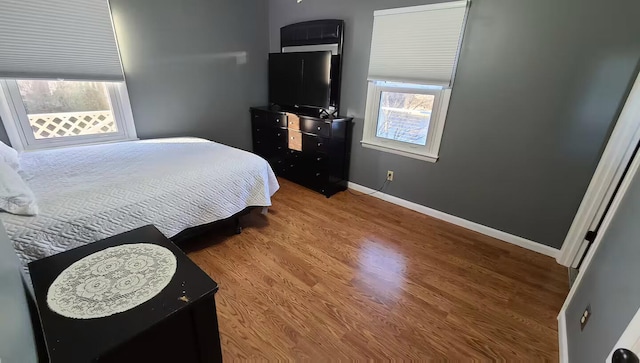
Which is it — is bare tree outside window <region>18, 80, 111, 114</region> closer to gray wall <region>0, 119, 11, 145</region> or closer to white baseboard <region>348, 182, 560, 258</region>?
gray wall <region>0, 119, 11, 145</region>

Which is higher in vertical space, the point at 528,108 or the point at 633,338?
the point at 528,108

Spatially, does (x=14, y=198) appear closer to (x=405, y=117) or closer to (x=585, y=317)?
(x=585, y=317)

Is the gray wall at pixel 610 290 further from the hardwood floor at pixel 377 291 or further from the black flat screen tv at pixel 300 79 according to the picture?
the black flat screen tv at pixel 300 79

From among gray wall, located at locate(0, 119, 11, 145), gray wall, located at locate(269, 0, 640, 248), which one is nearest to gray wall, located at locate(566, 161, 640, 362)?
gray wall, located at locate(269, 0, 640, 248)

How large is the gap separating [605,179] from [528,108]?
0.70 m

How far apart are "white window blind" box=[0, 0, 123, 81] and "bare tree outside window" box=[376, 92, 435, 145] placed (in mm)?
2742

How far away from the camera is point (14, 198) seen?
123cm

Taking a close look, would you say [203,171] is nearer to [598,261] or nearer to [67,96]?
[67,96]

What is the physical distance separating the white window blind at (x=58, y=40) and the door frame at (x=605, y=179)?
4112 millimetres

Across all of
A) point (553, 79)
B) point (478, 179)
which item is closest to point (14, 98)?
point (478, 179)

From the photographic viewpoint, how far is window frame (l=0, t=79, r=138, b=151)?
7.20 ft

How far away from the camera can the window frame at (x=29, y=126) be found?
86.4 inches

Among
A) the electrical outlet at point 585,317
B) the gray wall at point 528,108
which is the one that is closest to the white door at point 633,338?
the electrical outlet at point 585,317

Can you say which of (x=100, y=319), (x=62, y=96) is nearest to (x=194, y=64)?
(x=62, y=96)
